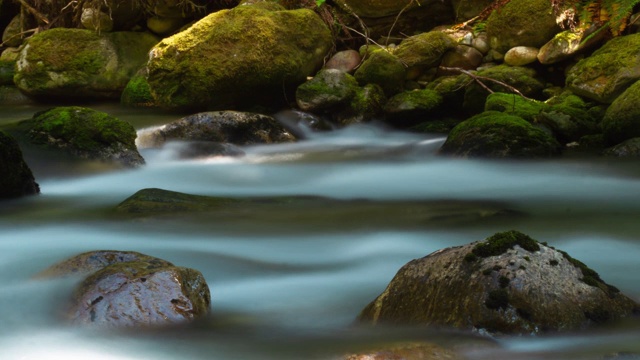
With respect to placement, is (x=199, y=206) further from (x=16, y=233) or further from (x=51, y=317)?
(x=51, y=317)

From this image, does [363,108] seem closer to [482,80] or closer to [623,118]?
[482,80]

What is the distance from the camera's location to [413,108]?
9.95 meters

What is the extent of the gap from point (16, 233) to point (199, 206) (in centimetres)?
128

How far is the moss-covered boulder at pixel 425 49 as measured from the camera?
34.8 ft

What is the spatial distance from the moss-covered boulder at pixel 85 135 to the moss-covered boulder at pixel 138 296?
13.7 feet

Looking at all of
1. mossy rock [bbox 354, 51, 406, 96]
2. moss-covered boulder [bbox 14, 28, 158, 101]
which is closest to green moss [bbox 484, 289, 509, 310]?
mossy rock [bbox 354, 51, 406, 96]

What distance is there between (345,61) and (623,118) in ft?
13.2

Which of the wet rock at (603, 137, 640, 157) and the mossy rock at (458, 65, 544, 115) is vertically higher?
the mossy rock at (458, 65, 544, 115)

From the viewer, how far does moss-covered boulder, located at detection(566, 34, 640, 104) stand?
8570 millimetres

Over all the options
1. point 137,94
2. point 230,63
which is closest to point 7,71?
point 137,94

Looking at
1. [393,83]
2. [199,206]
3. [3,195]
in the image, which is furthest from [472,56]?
→ [3,195]

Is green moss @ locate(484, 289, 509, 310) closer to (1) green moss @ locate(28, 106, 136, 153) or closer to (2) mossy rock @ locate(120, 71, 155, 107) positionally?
(1) green moss @ locate(28, 106, 136, 153)

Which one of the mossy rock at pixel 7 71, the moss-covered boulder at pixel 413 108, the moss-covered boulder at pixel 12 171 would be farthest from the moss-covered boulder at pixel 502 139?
the mossy rock at pixel 7 71

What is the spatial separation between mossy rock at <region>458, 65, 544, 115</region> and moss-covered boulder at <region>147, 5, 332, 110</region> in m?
2.06
